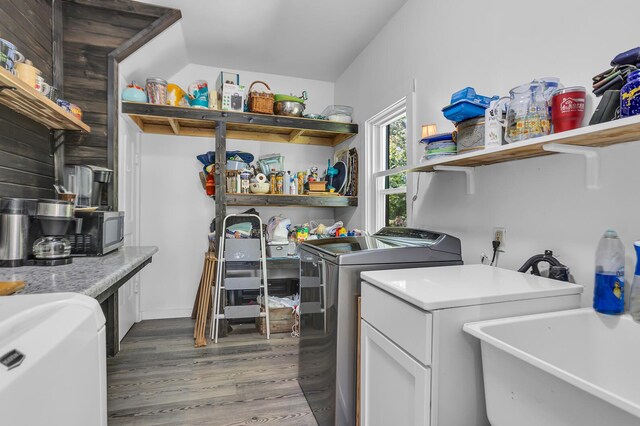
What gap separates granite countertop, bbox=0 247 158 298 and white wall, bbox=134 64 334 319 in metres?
1.50

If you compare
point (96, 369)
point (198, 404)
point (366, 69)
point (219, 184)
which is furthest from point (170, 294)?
point (366, 69)

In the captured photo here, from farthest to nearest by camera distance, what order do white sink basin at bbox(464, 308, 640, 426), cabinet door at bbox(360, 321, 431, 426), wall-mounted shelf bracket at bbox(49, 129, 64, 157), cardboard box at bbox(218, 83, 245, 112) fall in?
cardboard box at bbox(218, 83, 245, 112) → wall-mounted shelf bracket at bbox(49, 129, 64, 157) → cabinet door at bbox(360, 321, 431, 426) → white sink basin at bbox(464, 308, 640, 426)

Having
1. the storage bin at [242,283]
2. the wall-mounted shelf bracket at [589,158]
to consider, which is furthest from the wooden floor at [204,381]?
the wall-mounted shelf bracket at [589,158]

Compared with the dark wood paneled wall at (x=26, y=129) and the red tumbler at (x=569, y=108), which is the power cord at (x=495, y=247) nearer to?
the red tumbler at (x=569, y=108)

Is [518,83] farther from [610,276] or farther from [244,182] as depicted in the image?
[244,182]

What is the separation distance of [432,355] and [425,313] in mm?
129

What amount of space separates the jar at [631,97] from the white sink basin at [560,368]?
24.9 inches

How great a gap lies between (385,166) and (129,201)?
244 cm

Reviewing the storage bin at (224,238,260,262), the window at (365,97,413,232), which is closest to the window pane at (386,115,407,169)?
the window at (365,97,413,232)

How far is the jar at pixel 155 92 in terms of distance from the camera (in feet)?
9.52

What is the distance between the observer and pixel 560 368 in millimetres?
981

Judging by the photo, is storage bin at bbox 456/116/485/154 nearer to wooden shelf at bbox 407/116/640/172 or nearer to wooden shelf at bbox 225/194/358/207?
wooden shelf at bbox 407/116/640/172

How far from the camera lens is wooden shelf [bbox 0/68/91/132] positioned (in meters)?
1.46

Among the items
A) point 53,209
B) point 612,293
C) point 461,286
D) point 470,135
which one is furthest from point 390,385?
point 53,209
